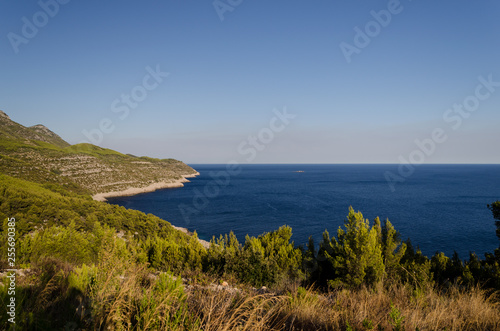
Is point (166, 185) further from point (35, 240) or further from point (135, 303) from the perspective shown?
point (135, 303)

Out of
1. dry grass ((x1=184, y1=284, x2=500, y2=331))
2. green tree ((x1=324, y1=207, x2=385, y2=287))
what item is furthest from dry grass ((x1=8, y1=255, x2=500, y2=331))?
green tree ((x1=324, y1=207, x2=385, y2=287))

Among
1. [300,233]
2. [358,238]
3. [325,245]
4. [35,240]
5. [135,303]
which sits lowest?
[300,233]

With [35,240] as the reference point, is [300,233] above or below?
→ below

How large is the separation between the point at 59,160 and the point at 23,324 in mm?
84131

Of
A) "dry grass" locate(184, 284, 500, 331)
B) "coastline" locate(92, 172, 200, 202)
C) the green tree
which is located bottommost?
"coastline" locate(92, 172, 200, 202)

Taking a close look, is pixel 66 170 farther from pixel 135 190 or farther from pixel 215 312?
pixel 215 312

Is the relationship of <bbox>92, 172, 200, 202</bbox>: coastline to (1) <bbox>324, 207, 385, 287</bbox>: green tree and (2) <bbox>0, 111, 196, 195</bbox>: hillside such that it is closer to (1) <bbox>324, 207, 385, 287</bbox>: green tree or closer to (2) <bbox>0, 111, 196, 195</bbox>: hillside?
(2) <bbox>0, 111, 196, 195</bbox>: hillside

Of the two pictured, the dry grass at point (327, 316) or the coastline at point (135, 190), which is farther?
the coastline at point (135, 190)

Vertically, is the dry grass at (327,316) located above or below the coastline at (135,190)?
above

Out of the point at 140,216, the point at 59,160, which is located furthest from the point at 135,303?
the point at 59,160

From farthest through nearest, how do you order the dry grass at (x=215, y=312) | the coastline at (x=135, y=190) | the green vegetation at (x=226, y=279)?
1. the coastline at (x=135, y=190)
2. the green vegetation at (x=226, y=279)
3. the dry grass at (x=215, y=312)

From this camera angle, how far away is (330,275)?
48.1ft

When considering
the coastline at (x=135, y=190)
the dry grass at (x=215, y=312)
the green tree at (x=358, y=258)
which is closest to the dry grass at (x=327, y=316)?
the dry grass at (x=215, y=312)

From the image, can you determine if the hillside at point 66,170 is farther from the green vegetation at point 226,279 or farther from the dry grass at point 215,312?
the dry grass at point 215,312
